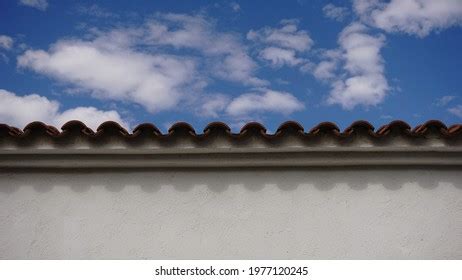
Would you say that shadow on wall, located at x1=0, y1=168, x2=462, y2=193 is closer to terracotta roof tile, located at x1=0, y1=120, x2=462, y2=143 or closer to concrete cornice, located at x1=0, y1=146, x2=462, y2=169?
concrete cornice, located at x1=0, y1=146, x2=462, y2=169

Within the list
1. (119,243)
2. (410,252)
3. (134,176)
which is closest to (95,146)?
(134,176)

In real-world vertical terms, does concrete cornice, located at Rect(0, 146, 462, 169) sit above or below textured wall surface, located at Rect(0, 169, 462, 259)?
above

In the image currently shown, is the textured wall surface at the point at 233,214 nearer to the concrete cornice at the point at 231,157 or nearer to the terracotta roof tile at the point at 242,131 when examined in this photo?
the concrete cornice at the point at 231,157

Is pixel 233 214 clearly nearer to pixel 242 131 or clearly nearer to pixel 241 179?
pixel 241 179

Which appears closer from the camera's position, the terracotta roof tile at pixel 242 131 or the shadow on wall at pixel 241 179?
the terracotta roof tile at pixel 242 131

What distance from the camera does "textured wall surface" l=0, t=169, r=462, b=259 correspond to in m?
3.88

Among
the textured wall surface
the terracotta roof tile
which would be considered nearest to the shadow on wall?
the textured wall surface

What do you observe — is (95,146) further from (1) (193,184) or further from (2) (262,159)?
(2) (262,159)

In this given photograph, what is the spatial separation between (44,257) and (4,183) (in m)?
0.74

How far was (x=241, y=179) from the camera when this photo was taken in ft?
13.2

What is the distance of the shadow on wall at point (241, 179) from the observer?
157 inches

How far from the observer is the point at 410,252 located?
152 inches

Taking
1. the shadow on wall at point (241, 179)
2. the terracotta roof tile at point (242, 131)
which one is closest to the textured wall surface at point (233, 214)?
the shadow on wall at point (241, 179)

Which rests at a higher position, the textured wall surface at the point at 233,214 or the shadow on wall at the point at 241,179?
the shadow on wall at the point at 241,179
